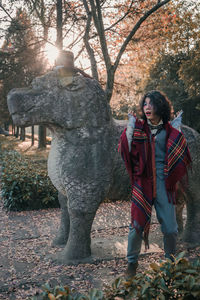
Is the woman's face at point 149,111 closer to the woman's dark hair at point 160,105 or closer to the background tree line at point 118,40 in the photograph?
the woman's dark hair at point 160,105

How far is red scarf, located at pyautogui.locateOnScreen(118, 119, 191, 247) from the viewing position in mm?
3201

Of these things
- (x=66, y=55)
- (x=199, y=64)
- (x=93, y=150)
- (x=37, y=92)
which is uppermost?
(x=199, y=64)

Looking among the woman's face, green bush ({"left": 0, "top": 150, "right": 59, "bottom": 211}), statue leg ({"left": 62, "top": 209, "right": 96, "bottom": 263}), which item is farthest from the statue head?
green bush ({"left": 0, "top": 150, "right": 59, "bottom": 211})

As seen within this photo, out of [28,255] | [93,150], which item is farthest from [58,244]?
[93,150]

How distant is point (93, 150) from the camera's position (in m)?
3.79

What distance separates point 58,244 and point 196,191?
2.06 metres

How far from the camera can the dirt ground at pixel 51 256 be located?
11.3ft

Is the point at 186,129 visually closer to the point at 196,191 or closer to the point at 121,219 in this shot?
the point at 196,191

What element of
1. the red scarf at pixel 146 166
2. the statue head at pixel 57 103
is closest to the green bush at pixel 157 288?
the red scarf at pixel 146 166

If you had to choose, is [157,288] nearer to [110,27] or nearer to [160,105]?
[160,105]

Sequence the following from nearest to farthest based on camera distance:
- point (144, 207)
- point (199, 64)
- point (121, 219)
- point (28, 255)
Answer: point (144, 207) → point (28, 255) → point (121, 219) → point (199, 64)

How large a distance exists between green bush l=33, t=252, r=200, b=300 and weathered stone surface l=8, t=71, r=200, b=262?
1.69m

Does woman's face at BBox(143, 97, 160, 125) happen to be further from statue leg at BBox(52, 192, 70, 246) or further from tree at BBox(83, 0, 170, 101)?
tree at BBox(83, 0, 170, 101)

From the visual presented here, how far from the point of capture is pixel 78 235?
12.7 ft
